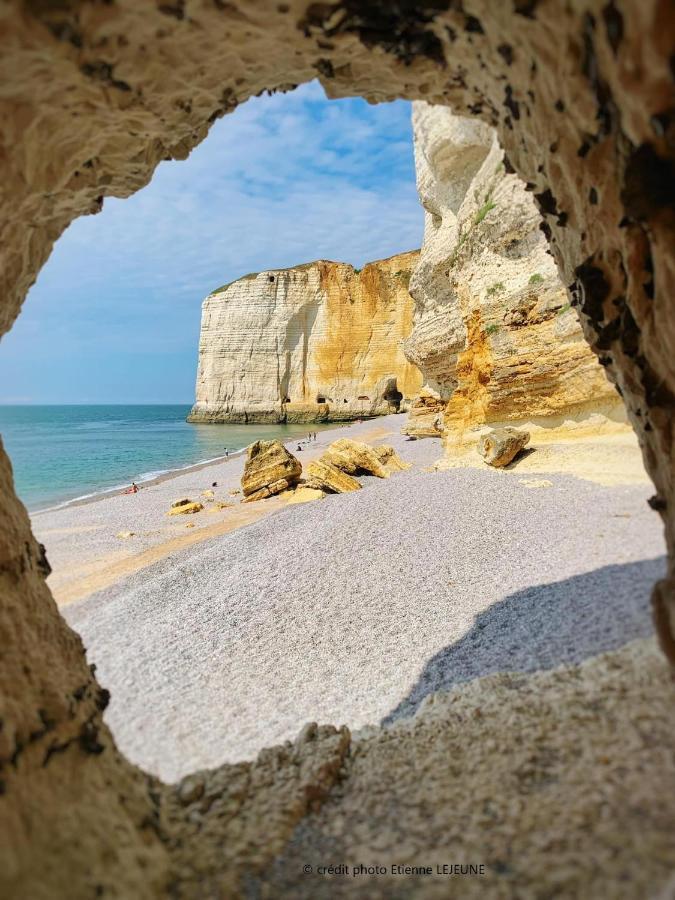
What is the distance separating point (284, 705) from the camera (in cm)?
379

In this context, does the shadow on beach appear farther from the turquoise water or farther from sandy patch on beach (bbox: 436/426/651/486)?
the turquoise water

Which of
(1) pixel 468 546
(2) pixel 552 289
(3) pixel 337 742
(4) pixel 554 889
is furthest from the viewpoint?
(2) pixel 552 289

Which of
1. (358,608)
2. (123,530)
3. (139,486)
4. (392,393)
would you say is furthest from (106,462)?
(392,393)

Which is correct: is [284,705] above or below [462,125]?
below

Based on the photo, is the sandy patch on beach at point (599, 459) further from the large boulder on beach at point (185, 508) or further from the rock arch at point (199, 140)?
the large boulder on beach at point (185, 508)

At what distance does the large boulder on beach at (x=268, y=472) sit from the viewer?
13.2 m

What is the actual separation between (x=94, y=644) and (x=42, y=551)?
1121 mm

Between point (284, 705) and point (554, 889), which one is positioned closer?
point (554, 889)

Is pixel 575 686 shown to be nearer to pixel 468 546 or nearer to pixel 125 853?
pixel 125 853

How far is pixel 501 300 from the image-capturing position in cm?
916

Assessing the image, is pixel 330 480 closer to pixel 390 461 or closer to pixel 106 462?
pixel 390 461

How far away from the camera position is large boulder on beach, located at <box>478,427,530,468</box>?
25.6ft

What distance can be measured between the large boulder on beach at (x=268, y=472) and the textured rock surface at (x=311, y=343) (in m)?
32.0

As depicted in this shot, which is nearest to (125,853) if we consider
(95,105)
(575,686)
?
(575,686)
